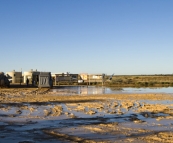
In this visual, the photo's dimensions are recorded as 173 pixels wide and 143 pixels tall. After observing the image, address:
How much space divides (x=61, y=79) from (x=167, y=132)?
171ft

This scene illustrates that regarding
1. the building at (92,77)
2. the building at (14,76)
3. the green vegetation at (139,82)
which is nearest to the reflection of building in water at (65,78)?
the building at (92,77)

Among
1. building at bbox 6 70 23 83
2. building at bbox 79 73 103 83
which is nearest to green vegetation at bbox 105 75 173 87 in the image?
building at bbox 79 73 103 83

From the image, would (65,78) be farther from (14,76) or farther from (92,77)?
(14,76)

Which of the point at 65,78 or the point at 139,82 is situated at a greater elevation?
the point at 65,78

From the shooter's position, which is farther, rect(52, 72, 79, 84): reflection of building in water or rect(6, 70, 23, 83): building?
rect(52, 72, 79, 84): reflection of building in water

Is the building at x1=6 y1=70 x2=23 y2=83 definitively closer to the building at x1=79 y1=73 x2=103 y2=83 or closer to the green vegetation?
the building at x1=79 y1=73 x2=103 y2=83

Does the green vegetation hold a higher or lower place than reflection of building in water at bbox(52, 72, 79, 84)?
lower

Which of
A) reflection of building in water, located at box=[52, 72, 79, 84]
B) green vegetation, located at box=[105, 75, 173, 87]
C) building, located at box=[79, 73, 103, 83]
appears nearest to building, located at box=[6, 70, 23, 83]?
reflection of building in water, located at box=[52, 72, 79, 84]

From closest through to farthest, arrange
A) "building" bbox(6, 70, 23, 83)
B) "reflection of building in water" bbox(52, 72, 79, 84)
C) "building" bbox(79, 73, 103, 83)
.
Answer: "building" bbox(6, 70, 23, 83)
"reflection of building in water" bbox(52, 72, 79, 84)
"building" bbox(79, 73, 103, 83)

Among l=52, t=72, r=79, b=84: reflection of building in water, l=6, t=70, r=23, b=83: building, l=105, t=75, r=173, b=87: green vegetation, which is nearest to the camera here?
l=105, t=75, r=173, b=87: green vegetation

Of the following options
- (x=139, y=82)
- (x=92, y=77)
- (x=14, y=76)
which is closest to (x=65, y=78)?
(x=92, y=77)

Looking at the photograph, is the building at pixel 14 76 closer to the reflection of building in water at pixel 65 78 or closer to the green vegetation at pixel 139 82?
the reflection of building in water at pixel 65 78

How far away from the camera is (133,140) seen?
313 inches

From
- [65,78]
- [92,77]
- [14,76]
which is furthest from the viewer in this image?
→ [92,77]
